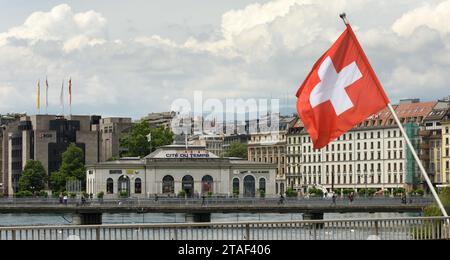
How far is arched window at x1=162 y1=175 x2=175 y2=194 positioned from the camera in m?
169

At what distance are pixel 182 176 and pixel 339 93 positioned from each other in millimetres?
139710

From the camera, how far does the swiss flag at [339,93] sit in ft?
96.3

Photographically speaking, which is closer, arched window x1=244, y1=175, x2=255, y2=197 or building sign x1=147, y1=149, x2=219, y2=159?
building sign x1=147, y1=149, x2=219, y2=159

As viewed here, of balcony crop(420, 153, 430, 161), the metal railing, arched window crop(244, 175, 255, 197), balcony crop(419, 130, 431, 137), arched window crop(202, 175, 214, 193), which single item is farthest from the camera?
balcony crop(420, 153, 430, 161)

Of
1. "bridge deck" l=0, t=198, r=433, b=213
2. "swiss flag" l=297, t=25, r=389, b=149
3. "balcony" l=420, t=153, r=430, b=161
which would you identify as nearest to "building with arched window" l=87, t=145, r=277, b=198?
"bridge deck" l=0, t=198, r=433, b=213

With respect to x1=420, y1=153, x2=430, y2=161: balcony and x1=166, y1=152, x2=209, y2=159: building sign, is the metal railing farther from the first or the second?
x1=420, y1=153, x2=430, y2=161: balcony

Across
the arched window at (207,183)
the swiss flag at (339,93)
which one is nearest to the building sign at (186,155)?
the arched window at (207,183)

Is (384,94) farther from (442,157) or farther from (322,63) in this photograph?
(442,157)

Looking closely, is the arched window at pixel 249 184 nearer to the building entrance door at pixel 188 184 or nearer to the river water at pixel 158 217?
the building entrance door at pixel 188 184

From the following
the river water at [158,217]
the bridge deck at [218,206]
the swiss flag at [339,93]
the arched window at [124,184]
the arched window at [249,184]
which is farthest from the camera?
the arched window at [249,184]

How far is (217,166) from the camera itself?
16925cm

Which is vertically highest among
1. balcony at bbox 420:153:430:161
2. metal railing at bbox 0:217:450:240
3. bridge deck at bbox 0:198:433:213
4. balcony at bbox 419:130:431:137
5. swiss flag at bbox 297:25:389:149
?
balcony at bbox 419:130:431:137

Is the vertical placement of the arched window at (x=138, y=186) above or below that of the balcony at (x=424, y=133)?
below

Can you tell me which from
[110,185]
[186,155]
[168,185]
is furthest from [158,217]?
[186,155]
